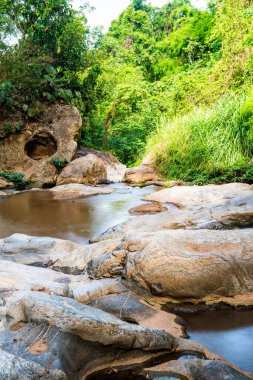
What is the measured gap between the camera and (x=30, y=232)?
6242mm

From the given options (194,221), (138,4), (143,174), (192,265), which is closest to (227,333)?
(192,265)

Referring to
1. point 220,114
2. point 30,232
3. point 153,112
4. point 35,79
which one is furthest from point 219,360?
point 153,112

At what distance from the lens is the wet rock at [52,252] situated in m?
4.22

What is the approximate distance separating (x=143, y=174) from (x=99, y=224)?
5378mm

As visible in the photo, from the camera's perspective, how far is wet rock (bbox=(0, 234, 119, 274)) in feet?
13.9

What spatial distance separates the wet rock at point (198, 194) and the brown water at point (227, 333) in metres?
3.53

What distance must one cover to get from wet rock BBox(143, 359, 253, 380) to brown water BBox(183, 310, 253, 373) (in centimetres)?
24

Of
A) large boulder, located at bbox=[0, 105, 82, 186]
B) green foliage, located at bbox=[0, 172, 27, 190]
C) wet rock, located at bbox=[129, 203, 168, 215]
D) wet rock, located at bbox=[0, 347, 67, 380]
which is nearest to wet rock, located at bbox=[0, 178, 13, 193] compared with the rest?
green foliage, located at bbox=[0, 172, 27, 190]

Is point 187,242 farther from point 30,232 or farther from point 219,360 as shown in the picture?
point 30,232

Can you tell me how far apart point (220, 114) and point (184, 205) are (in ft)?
16.8

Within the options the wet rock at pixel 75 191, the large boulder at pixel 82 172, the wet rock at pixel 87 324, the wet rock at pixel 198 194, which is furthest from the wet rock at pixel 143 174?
the wet rock at pixel 87 324

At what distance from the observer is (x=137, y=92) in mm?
18828

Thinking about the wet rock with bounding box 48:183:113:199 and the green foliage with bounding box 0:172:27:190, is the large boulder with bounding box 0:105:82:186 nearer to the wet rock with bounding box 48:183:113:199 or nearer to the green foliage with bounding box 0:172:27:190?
the green foliage with bounding box 0:172:27:190

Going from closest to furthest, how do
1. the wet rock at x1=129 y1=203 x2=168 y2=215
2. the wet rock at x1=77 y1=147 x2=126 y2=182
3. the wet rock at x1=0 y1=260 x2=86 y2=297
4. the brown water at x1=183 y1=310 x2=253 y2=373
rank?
the brown water at x1=183 y1=310 x2=253 y2=373, the wet rock at x1=0 y1=260 x2=86 y2=297, the wet rock at x1=129 y1=203 x2=168 y2=215, the wet rock at x1=77 y1=147 x2=126 y2=182
